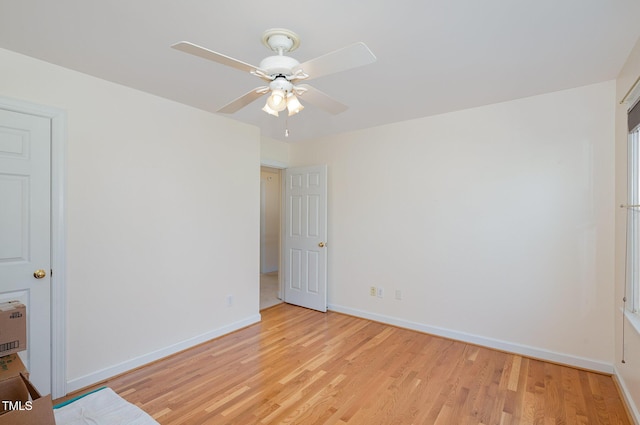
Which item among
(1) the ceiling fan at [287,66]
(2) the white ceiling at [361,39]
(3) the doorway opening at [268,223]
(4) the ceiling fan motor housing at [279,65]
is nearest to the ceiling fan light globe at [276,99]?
(1) the ceiling fan at [287,66]

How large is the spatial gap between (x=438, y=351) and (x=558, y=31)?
2755mm

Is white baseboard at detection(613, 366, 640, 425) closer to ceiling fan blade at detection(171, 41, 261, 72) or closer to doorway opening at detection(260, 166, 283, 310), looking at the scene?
ceiling fan blade at detection(171, 41, 261, 72)

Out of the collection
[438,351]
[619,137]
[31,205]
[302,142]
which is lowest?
[438,351]

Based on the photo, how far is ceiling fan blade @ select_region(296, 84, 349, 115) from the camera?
182cm

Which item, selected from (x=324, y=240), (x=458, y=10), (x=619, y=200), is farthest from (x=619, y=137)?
(x=324, y=240)

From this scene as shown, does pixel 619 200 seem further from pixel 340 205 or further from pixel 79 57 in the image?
pixel 79 57

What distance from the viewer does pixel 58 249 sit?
233 cm

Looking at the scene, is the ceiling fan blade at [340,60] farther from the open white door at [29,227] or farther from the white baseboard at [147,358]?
the white baseboard at [147,358]

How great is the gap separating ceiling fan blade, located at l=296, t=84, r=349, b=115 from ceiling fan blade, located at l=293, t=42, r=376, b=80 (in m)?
0.17

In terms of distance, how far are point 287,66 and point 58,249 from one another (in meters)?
2.16

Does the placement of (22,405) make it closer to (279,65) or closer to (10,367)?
(10,367)

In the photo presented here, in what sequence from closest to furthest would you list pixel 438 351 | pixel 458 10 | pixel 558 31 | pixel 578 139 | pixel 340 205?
pixel 458 10 → pixel 558 31 → pixel 578 139 → pixel 438 351 → pixel 340 205

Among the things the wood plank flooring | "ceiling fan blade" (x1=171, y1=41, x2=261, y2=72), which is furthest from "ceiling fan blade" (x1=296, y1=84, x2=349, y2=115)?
the wood plank flooring

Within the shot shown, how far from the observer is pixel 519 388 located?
2445 millimetres
